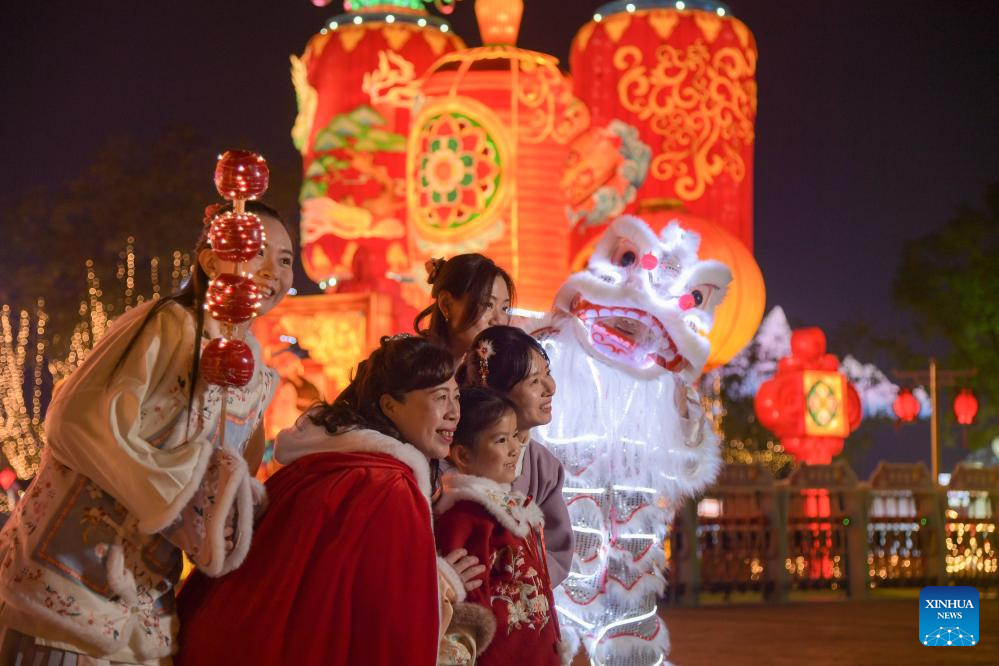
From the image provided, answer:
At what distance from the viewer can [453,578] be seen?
314 centimetres

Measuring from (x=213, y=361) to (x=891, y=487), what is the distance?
39.4 feet

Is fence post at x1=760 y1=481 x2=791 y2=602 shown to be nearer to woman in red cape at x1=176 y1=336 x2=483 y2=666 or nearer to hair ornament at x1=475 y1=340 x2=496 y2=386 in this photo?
hair ornament at x1=475 y1=340 x2=496 y2=386

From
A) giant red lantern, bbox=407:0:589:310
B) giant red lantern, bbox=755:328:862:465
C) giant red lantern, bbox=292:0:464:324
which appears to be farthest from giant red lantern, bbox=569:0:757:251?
giant red lantern, bbox=755:328:862:465

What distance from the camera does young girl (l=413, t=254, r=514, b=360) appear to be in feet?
13.0

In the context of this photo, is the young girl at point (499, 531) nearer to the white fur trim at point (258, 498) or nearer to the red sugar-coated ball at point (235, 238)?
the white fur trim at point (258, 498)

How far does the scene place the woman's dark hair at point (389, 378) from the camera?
125 inches

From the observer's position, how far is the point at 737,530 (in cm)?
1283

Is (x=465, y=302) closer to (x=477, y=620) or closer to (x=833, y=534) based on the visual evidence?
(x=477, y=620)

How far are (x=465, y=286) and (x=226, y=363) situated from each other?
1300mm

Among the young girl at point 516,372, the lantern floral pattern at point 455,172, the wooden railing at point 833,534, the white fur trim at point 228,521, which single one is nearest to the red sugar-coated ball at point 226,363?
the white fur trim at point 228,521

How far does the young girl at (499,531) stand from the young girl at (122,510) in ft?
2.15

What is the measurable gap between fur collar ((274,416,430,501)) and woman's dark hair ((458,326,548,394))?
690 millimetres

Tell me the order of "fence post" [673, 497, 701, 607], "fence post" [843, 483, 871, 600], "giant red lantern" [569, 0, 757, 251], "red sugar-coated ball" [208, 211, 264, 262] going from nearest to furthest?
"red sugar-coated ball" [208, 211, 264, 262] → "fence post" [673, 497, 701, 607] → "fence post" [843, 483, 871, 600] → "giant red lantern" [569, 0, 757, 251]

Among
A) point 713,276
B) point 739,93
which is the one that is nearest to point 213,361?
point 713,276
